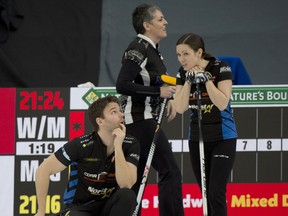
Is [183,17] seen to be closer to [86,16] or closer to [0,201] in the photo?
[86,16]

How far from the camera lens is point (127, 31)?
7.88 metres

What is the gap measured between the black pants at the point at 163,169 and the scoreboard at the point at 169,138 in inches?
35.7

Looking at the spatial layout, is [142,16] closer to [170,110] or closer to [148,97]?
[148,97]

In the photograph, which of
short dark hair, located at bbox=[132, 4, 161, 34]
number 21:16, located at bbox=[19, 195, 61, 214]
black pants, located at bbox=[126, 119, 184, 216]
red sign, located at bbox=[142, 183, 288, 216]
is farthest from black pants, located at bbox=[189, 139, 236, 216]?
number 21:16, located at bbox=[19, 195, 61, 214]

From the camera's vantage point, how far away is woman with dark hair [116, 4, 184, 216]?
553 cm

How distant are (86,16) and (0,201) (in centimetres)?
207

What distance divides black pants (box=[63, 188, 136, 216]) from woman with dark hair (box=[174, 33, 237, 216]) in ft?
1.73

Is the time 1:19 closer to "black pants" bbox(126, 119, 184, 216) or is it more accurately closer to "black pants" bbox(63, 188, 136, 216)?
"black pants" bbox(126, 119, 184, 216)

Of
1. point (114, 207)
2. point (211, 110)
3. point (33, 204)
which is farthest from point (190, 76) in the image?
point (33, 204)

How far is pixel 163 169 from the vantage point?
5.59 meters

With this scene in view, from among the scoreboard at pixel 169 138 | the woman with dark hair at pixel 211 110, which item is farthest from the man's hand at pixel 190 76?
the scoreboard at pixel 169 138

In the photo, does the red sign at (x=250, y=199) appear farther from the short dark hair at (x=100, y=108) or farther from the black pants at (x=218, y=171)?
the short dark hair at (x=100, y=108)

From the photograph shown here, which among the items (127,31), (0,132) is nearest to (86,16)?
(127,31)

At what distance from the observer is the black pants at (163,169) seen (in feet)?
18.3
